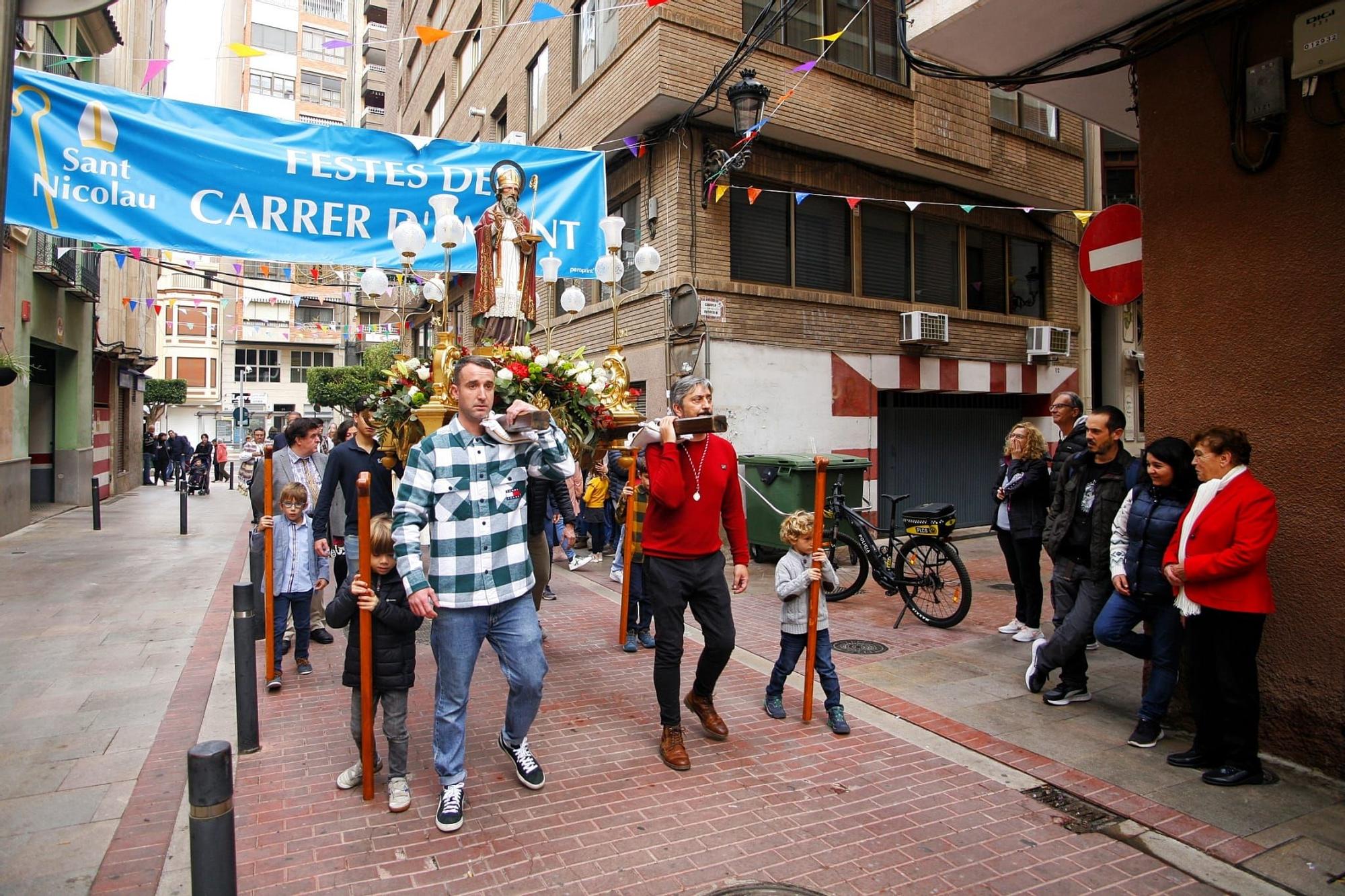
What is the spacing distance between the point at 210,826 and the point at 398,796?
5.68 ft

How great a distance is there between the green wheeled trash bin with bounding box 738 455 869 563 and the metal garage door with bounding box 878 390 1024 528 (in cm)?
296

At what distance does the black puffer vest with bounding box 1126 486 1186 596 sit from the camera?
178 inches

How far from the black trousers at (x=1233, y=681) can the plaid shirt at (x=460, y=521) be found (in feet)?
11.8

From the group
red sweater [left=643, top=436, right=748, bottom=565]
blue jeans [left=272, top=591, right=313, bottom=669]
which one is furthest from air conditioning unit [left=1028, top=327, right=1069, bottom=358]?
blue jeans [left=272, top=591, right=313, bottom=669]

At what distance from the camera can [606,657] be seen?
6504mm

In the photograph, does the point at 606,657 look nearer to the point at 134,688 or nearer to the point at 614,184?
the point at 134,688

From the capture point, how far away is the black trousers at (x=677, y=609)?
14.5 feet

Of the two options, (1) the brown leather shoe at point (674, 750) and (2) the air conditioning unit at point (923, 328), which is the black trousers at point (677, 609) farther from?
(2) the air conditioning unit at point (923, 328)

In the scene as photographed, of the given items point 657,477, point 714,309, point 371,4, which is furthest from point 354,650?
point 371,4

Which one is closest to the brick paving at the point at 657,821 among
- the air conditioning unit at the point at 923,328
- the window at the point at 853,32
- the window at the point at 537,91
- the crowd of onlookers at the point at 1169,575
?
the crowd of onlookers at the point at 1169,575

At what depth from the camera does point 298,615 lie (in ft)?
20.2

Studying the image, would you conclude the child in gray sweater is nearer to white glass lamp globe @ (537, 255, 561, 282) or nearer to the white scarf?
the white scarf

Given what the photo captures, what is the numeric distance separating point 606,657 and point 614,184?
9.08m

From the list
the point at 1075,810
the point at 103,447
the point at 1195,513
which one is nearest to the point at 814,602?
the point at 1075,810
